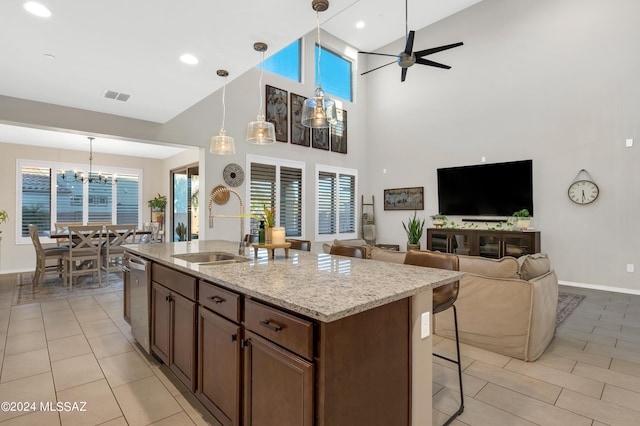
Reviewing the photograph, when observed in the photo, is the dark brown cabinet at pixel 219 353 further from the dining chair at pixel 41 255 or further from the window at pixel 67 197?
the window at pixel 67 197

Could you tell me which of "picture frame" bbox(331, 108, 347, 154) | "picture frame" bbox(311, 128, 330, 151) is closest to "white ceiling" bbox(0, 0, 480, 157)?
"picture frame" bbox(311, 128, 330, 151)

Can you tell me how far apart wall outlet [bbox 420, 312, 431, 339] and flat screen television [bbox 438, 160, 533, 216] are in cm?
544

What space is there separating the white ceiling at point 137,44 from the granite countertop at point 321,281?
6.08ft

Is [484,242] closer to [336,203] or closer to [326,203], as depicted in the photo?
[336,203]

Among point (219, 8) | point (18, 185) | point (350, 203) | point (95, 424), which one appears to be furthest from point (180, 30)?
point (18, 185)

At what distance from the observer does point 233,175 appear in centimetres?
601

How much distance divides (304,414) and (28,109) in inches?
210

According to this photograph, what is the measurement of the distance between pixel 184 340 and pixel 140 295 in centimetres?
98

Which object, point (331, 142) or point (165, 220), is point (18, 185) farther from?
point (331, 142)

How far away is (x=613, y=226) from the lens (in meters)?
5.11

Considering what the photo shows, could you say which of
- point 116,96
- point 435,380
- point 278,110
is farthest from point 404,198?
point 116,96

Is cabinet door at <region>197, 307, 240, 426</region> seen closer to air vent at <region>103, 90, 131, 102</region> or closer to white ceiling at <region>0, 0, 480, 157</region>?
white ceiling at <region>0, 0, 480, 157</region>

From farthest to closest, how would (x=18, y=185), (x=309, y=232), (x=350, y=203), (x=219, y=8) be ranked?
(x=350, y=203), (x=309, y=232), (x=18, y=185), (x=219, y=8)

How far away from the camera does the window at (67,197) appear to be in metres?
6.86
